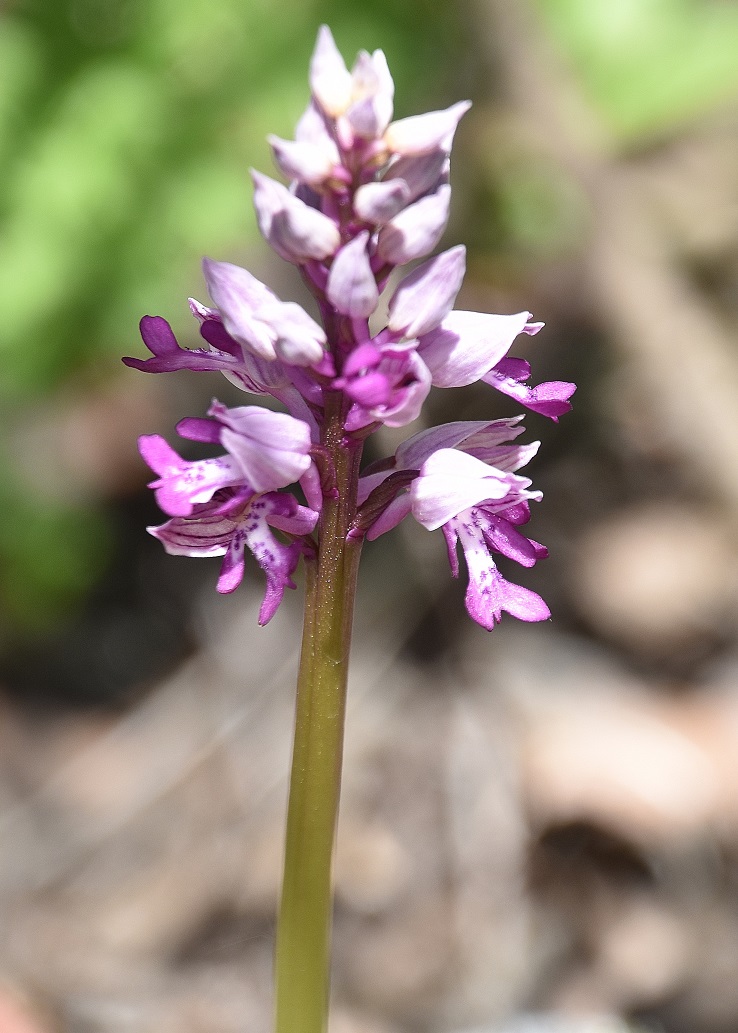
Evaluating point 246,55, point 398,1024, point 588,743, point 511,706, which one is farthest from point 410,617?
point 246,55

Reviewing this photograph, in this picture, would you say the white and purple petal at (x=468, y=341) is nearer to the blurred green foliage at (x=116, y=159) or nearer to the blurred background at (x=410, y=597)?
the blurred background at (x=410, y=597)

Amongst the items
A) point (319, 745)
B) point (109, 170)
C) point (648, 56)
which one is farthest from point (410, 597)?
point (319, 745)

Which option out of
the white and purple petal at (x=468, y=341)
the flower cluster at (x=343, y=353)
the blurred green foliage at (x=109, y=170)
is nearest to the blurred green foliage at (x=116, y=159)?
the blurred green foliage at (x=109, y=170)

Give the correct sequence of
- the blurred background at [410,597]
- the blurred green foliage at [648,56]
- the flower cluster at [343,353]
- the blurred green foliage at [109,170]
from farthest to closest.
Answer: the blurred green foliage at [648,56] → the blurred green foliage at [109,170] → the blurred background at [410,597] → the flower cluster at [343,353]

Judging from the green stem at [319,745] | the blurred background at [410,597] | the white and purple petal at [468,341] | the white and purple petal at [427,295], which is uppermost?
the white and purple petal at [427,295]

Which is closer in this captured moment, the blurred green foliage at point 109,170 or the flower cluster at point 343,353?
the flower cluster at point 343,353

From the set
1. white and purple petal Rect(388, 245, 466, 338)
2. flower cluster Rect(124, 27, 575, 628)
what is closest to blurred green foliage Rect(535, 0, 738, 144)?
flower cluster Rect(124, 27, 575, 628)
